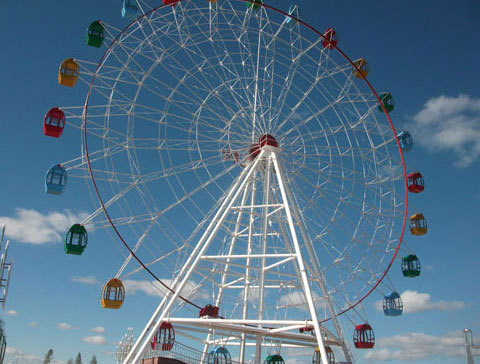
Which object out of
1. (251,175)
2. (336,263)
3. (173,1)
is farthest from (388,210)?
(173,1)

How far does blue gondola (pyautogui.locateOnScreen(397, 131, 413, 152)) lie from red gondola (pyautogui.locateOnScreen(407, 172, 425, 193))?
2.12 meters

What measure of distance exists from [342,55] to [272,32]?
380 centimetres

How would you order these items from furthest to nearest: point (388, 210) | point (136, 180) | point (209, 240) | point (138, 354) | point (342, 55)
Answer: point (388, 210)
point (342, 55)
point (136, 180)
point (209, 240)
point (138, 354)

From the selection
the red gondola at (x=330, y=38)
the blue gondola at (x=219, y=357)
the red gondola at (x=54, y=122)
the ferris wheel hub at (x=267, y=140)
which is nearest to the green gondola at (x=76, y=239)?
the red gondola at (x=54, y=122)

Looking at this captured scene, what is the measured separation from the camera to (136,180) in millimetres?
21641

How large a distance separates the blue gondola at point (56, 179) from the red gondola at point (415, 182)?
17724 millimetres

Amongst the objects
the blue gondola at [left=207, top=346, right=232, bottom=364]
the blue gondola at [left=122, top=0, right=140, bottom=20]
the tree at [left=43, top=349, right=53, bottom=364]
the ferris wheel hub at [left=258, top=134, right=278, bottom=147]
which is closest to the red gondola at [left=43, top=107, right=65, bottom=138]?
the blue gondola at [left=122, top=0, right=140, bottom=20]

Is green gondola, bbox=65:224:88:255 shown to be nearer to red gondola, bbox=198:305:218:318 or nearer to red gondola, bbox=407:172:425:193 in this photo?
red gondola, bbox=198:305:218:318

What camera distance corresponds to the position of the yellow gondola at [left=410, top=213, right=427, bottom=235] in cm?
2675

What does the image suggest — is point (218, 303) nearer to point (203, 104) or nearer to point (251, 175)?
point (251, 175)

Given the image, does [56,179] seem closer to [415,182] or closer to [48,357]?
[415,182]

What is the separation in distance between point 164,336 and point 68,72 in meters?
11.9

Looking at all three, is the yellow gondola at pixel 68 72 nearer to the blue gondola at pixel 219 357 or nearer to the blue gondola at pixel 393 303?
the blue gondola at pixel 219 357

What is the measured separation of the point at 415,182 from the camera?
2627 centimetres
